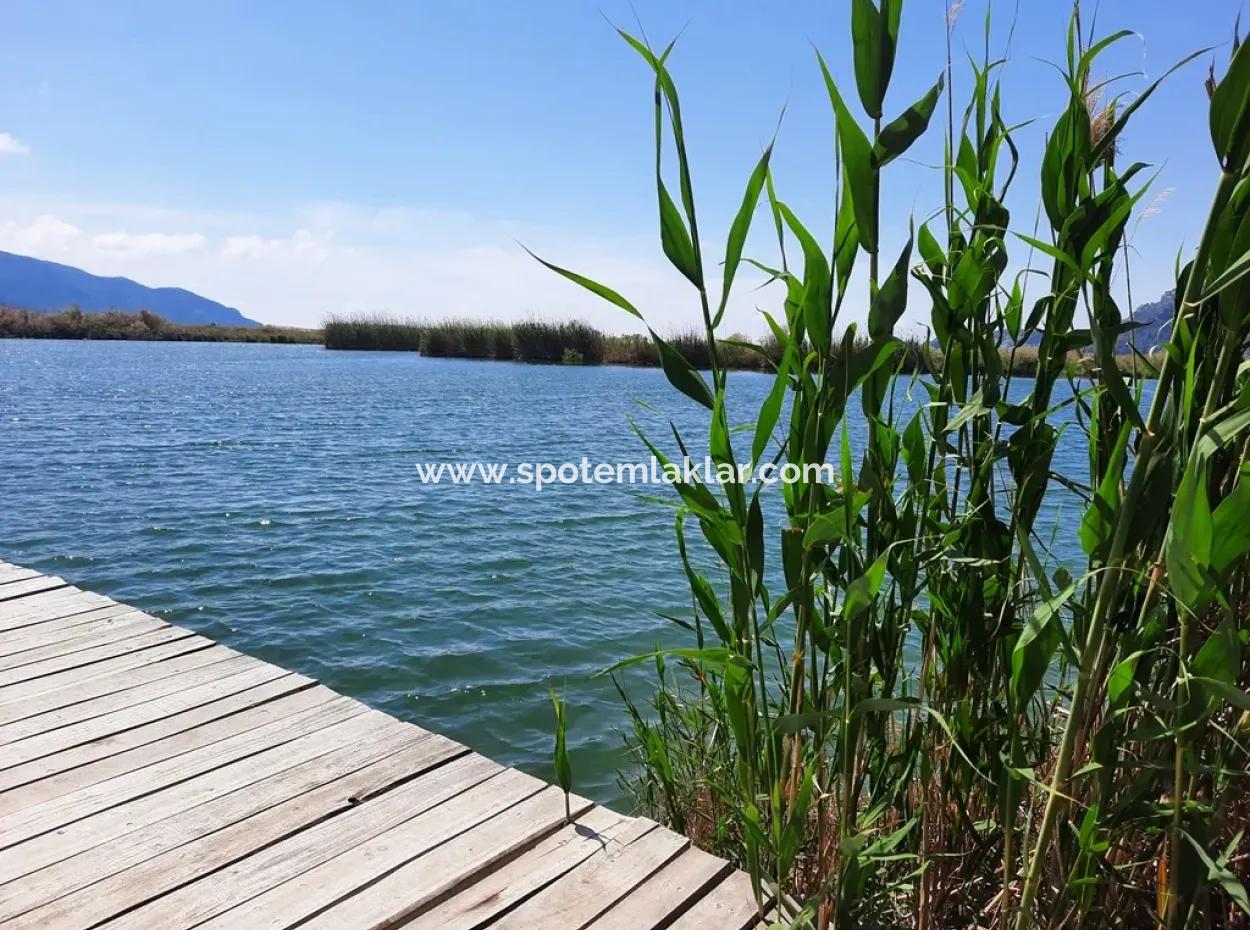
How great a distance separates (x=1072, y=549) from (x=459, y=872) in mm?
4439

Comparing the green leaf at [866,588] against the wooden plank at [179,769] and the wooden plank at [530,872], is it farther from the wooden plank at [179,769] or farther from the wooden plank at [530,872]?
the wooden plank at [179,769]

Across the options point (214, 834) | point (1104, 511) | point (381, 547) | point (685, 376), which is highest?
point (685, 376)

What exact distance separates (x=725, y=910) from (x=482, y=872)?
49cm

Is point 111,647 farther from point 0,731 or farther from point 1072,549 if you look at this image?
point 1072,549

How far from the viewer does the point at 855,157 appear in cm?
99

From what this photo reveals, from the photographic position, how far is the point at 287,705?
2.35m

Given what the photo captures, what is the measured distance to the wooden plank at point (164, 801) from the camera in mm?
1670

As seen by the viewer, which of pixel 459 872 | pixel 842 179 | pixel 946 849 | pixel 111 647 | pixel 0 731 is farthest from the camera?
pixel 111 647

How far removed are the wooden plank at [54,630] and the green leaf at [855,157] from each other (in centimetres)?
288

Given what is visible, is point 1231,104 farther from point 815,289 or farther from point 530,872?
point 530,872

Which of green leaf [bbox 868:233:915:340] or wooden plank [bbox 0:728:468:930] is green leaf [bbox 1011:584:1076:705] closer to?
green leaf [bbox 868:233:915:340]

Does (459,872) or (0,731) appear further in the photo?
(0,731)

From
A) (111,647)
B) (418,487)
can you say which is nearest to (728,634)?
(111,647)

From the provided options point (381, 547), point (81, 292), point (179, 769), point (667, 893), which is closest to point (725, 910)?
point (667, 893)
